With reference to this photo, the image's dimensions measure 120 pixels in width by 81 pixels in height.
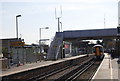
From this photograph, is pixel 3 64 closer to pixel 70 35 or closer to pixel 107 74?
pixel 107 74

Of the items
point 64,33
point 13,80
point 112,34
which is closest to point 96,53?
point 112,34

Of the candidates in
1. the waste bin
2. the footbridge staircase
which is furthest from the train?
the waste bin

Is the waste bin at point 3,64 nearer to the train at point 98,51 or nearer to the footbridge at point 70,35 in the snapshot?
the footbridge at point 70,35

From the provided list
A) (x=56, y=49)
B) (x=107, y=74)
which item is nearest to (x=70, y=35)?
(x=56, y=49)

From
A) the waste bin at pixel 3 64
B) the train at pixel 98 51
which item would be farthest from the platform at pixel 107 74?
the train at pixel 98 51

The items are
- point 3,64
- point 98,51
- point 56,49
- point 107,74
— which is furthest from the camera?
point 56,49

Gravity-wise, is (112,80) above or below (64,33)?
below

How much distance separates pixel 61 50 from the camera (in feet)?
207

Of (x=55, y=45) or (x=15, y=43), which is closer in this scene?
(x=15, y=43)

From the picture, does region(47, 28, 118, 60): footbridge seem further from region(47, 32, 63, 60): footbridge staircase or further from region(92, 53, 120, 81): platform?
region(92, 53, 120, 81): platform

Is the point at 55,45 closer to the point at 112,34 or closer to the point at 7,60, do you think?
the point at 112,34

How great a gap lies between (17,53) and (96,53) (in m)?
24.3

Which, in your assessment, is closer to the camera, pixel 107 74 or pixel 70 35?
pixel 107 74

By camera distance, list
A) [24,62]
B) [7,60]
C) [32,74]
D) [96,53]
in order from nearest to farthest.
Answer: [32,74], [7,60], [24,62], [96,53]
